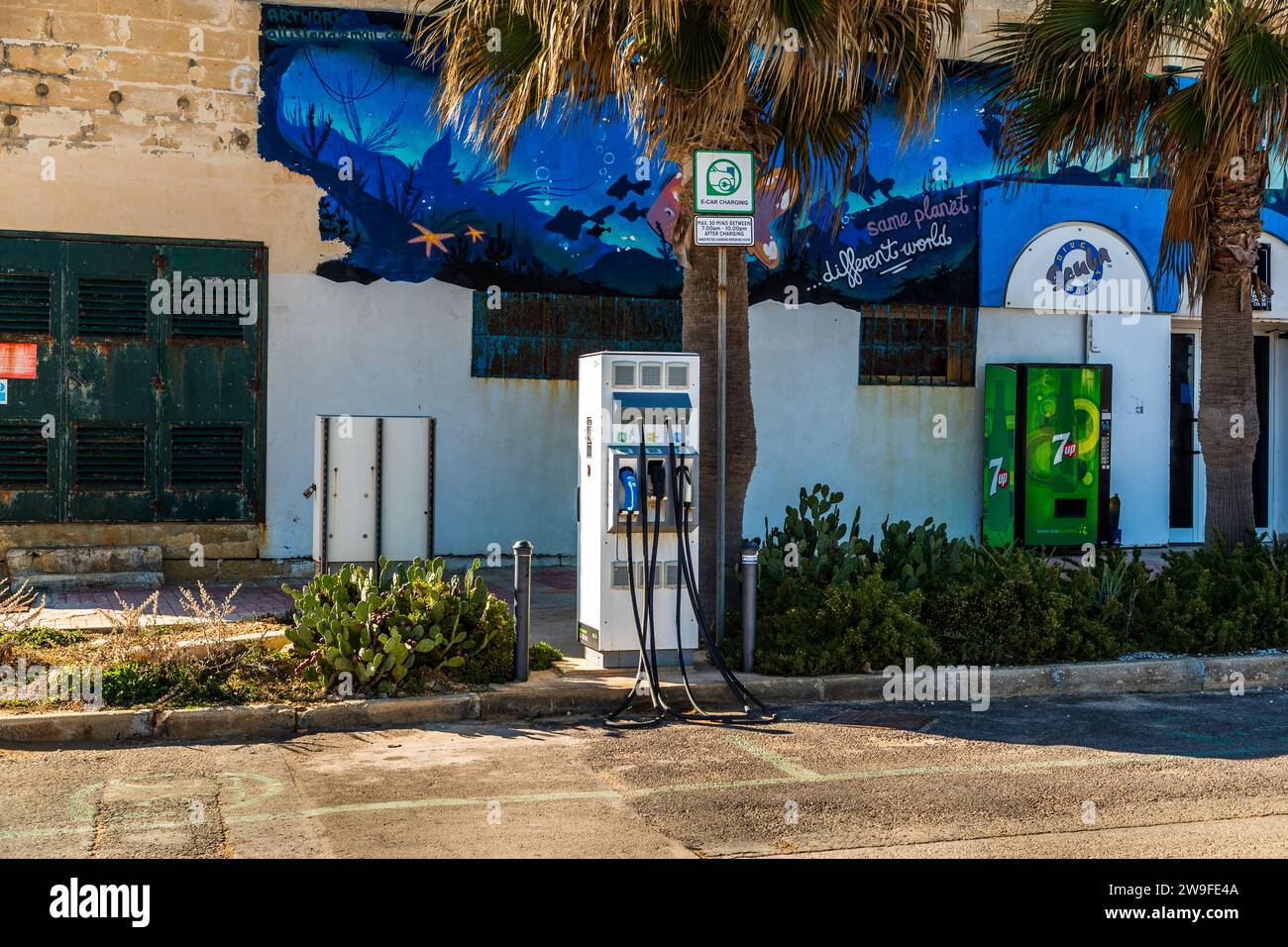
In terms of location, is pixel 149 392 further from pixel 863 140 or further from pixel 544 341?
pixel 863 140

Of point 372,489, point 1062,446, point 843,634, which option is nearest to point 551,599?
point 372,489

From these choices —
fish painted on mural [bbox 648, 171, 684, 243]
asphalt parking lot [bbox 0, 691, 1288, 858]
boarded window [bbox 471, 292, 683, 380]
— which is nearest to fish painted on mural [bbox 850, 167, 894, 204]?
fish painted on mural [bbox 648, 171, 684, 243]

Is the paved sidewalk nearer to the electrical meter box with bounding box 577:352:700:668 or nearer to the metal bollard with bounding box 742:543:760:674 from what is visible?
the electrical meter box with bounding box 577:352:700:668

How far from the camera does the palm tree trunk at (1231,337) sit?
11102 mm

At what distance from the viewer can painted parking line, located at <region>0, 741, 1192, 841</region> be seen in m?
5.93

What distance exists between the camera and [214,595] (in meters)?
12.3

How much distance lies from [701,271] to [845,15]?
2.00 metres

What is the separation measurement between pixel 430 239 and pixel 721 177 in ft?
17.3

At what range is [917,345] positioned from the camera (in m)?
15.3

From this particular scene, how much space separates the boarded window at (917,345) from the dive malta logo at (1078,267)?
1.11 metres

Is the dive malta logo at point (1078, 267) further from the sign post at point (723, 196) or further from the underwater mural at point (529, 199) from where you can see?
the sign post at point (723, 196)

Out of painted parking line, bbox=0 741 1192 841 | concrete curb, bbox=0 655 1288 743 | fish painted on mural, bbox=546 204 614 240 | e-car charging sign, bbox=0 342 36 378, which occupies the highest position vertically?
fish painted on mural, bbox=546 204 614 240

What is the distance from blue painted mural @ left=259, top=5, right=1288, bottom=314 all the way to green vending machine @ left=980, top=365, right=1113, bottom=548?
1.21m

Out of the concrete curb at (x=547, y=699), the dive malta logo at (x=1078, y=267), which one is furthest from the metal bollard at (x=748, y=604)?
the dive malta logo at (x=1078, y=267)
